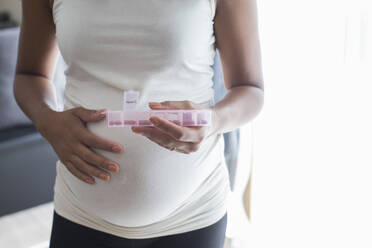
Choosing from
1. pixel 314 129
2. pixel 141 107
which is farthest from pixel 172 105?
pixel 314 129

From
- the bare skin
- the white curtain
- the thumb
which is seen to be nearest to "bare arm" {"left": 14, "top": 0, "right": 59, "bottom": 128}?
the bare skin

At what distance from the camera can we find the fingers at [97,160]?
821 millimetres

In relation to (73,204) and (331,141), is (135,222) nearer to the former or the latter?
(73,204)

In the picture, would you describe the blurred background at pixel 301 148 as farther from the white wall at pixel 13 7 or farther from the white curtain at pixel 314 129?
the white wall at pixel 13 7

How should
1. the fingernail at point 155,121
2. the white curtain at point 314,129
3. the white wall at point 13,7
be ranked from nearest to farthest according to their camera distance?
the fingernail at point 155,121, the white curtain at point 314,129, the white wall at point 13,7

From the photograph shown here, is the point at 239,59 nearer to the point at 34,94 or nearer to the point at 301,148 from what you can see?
the point at 34,94

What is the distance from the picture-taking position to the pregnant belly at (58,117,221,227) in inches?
33.1

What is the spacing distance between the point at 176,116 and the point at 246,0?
0.30m

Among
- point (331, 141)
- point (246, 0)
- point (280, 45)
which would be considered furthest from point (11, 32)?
point (246, 0)

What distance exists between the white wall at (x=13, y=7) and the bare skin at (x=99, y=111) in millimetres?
2786

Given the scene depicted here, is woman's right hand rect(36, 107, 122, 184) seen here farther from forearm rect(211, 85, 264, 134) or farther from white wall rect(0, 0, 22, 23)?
white wall rect(0, 0, 22, 23)

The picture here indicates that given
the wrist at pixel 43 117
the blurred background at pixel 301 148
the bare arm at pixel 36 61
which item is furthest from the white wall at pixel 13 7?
the wrist at pixel 43 117

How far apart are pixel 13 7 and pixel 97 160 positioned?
10.4 ft

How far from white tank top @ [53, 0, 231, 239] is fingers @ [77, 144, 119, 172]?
0.9 inches
